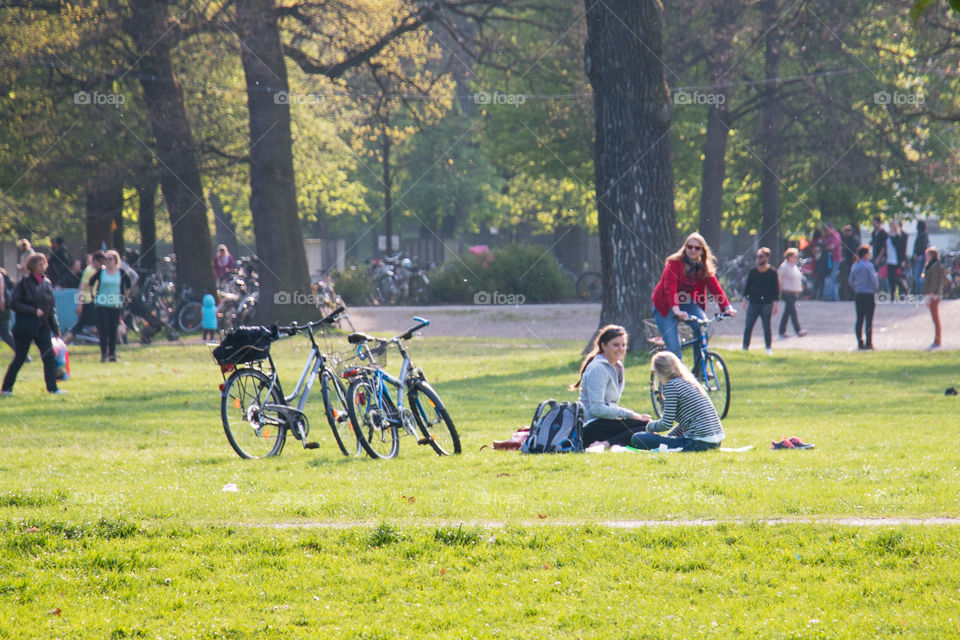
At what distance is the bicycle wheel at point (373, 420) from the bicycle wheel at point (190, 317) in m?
16.5

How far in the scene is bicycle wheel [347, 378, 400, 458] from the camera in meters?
8.82

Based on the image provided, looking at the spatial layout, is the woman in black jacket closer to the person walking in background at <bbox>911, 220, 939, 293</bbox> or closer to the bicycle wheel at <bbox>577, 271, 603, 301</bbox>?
the bicycle wheel at <bbox>577, 271, 603, 301</bbox>

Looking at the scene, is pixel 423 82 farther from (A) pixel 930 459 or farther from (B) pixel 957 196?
(A) pixel 930 459

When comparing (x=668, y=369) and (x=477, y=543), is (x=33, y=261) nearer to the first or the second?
(x=668, y=369)

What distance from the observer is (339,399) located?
9.05m

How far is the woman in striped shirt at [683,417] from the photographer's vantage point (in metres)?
9.10

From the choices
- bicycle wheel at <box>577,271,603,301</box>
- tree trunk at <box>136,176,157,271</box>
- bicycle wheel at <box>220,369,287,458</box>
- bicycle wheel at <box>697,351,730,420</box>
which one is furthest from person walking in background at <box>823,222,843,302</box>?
bicycle wheel at <box>220,369,287,458</box>

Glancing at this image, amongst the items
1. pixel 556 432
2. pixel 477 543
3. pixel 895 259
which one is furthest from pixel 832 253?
pixel 477 543

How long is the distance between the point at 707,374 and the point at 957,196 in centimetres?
2271

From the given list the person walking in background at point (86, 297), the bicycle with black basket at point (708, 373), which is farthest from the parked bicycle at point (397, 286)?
the bicycle with black basket at point (708, 373)

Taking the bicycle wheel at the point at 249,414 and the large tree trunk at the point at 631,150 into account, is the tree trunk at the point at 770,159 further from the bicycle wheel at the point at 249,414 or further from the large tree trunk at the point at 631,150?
the bicycle wheel at the point at 249,414

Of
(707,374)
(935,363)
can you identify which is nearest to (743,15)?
(935,363)

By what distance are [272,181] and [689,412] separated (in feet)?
51.7

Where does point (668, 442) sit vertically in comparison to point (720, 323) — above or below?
below
